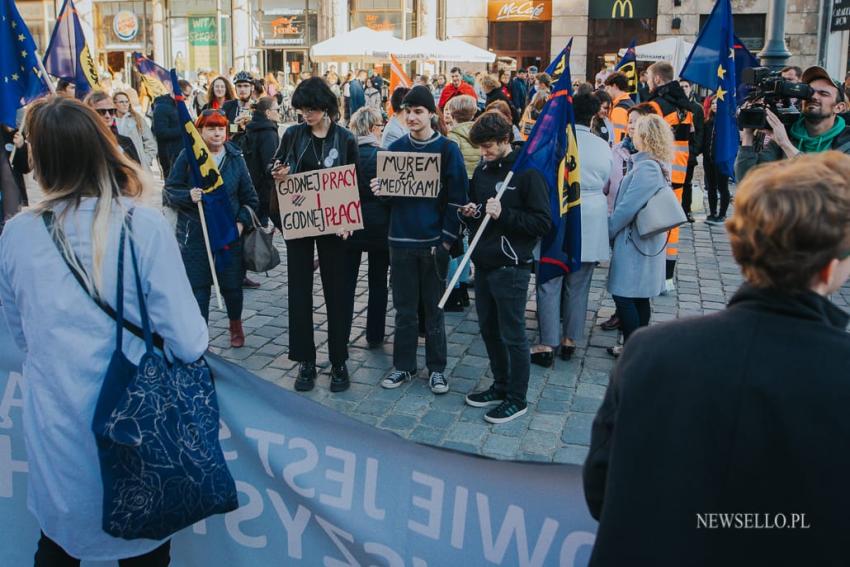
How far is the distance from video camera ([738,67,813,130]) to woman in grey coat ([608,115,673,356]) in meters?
0.65

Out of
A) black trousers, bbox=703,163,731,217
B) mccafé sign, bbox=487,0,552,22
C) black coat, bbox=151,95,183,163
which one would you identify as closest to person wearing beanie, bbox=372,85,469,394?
black coat, bbox=151,95,183,163

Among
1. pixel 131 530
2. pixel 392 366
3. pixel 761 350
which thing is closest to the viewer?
pixel 761 350

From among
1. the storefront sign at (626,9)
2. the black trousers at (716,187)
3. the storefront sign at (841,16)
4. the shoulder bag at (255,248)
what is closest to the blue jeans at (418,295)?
the shoulder bag at (255,248)

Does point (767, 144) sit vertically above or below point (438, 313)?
above

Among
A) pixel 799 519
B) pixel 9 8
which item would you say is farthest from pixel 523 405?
pixel 9 8

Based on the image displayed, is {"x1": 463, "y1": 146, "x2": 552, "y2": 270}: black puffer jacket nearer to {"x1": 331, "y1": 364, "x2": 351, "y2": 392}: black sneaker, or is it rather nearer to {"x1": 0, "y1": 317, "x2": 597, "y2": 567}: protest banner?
{"x1": 331, "y1": 364, "x2": 351, "y2": 392}: black sneaker

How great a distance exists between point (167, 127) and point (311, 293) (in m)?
4.83

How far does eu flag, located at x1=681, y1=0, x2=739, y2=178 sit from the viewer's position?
23.7 ft

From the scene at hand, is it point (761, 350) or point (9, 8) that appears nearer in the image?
point (761, 350)

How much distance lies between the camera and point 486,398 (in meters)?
5.48

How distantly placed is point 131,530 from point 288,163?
356 cm

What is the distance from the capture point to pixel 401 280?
5.65 metres

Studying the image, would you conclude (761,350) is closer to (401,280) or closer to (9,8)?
(401,280)

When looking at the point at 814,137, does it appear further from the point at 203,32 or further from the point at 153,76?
the point at 203,32
